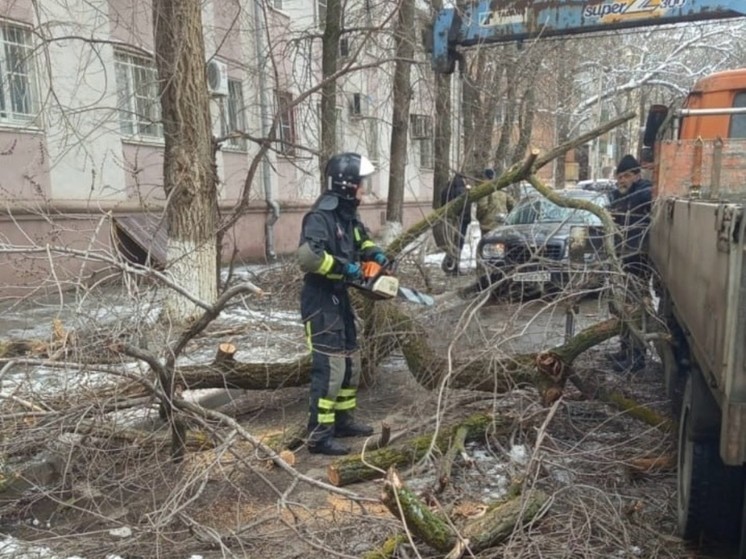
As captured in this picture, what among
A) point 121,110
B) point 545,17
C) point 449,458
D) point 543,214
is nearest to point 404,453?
point 449,458

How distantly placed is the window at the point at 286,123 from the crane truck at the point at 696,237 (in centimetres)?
169

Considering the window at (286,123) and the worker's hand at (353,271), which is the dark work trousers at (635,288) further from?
the window at (286,123)

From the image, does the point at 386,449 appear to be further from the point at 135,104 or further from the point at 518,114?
the point at 518,114

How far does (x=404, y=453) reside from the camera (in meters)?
3.67

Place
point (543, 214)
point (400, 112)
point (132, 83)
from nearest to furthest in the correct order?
point (543, 214) < point (132, 83) < point (400, 112)

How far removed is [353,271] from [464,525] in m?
1.73

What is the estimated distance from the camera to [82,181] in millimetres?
9766

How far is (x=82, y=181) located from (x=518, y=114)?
10.0 meters

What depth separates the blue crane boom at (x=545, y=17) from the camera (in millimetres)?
5617

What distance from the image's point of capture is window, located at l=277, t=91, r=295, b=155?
7.21 m

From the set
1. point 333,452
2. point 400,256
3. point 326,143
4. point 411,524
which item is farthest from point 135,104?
point 411,524

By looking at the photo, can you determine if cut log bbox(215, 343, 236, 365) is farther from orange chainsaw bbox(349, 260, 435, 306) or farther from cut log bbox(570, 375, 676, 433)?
cut log bbox(570, 375, 676, 433)

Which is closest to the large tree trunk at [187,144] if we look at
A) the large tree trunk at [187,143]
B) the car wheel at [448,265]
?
the large tree trunk at [187,143]

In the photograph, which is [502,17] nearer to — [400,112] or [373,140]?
[400,112]
